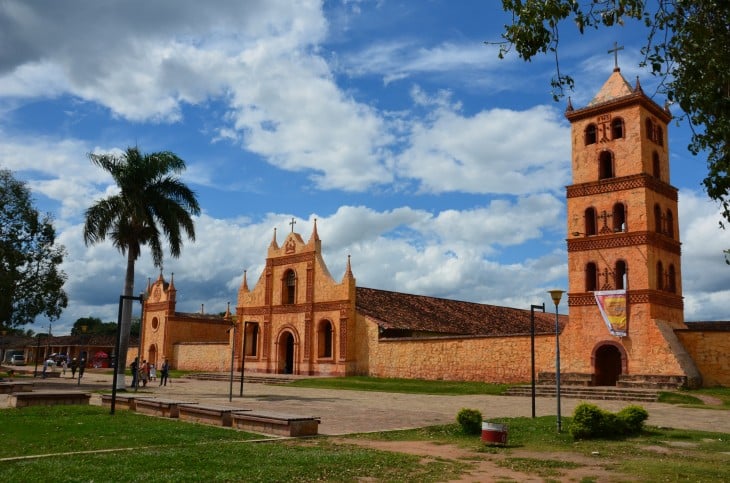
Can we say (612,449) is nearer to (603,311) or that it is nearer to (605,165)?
(603,311)

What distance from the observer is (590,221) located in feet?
95.9

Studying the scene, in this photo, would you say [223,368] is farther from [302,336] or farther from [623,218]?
[623,218]

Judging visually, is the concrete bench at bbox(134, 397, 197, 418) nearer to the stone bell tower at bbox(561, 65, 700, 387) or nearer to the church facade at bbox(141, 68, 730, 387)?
the church facade at bbox(141, 68, 730, 387)

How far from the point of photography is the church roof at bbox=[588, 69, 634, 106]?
29.1 metres

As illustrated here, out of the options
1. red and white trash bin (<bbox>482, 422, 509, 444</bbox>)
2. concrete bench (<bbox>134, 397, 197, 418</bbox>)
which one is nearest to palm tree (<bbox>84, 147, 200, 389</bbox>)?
concrete bench (<bbox>134, 397, 197, 418</bbox>)

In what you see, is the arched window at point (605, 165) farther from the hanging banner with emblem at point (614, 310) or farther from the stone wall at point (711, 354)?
the stone wall at point (711, 354)

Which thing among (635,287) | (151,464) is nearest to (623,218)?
(635,287)

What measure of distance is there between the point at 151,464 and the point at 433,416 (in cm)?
981

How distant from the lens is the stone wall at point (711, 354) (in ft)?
84.0

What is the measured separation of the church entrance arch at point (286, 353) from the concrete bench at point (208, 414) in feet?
85.2

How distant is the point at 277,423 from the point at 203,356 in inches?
1403

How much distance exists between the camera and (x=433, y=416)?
1723 cm

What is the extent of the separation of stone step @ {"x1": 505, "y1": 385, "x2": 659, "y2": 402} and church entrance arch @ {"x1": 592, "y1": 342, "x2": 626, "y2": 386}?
1430mm

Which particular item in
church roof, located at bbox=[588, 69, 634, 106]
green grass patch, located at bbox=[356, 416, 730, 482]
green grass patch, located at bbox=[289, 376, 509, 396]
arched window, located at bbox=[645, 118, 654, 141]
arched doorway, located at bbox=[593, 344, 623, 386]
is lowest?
green grass patch, located at bbox=[289, 376, 509, 396]
